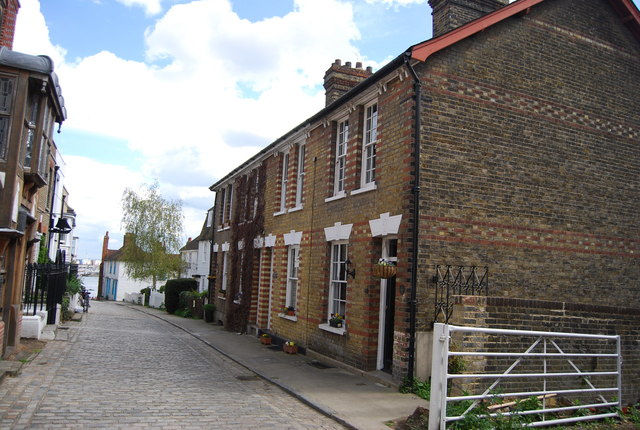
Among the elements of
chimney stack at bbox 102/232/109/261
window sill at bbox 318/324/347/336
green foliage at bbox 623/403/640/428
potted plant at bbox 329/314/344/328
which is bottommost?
green foliage at bbox 623/403/640/428

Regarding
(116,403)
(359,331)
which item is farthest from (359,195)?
(116,403)

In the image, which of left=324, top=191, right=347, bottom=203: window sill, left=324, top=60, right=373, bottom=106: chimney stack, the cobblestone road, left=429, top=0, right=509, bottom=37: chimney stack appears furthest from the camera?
left=324, top=60, right=373, bottom=106: chimney stack

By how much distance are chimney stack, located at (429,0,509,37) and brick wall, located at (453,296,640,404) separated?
659cm

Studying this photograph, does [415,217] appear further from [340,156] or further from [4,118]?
[4,118]

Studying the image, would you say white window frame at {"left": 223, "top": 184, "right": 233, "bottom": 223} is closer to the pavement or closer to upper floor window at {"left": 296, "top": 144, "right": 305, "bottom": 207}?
upper floor window at {"left": 296, "top": 144, "right": 305, "bottom": 207}

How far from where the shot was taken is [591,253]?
37.7 feet

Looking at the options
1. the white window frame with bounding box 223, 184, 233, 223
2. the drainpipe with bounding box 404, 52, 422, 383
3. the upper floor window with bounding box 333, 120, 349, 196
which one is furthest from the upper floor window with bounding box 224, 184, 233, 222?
the drainpipe with bounding box 404, 52, 422, 383

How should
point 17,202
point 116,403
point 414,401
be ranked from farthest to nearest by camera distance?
point 17,202 < point 414,401 < point 116,403

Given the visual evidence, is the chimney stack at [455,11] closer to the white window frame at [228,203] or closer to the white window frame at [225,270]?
the white window frame at [228,203]

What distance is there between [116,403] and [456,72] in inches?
342

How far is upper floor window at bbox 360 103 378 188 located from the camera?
11.8 m

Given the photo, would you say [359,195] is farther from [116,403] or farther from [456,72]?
[116,403]

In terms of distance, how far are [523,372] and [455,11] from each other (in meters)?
8.10

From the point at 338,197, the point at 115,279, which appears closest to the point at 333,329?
the point at 338,197
